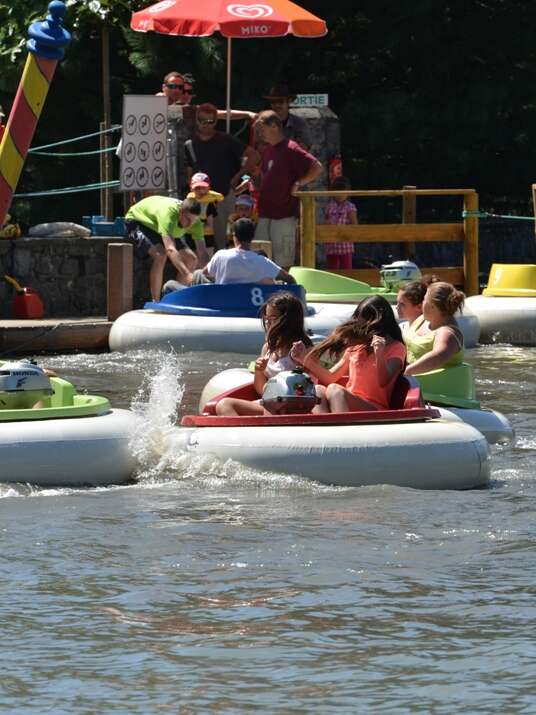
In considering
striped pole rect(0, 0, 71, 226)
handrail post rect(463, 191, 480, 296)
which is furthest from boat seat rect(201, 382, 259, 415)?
handrail post rect(463, 191, 480, 296)

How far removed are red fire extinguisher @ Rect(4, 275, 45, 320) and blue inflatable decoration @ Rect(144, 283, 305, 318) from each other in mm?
1679

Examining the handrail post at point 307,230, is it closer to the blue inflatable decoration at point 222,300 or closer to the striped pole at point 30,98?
the blue inflatable decoration at point 222,300

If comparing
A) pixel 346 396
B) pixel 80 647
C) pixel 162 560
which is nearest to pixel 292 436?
pixel 346 396

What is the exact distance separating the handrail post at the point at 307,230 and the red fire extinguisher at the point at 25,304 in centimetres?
293

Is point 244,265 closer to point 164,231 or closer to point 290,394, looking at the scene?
point 164,231

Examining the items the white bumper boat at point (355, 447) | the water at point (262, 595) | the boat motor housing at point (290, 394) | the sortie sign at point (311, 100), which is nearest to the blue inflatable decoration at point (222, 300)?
the sortie sign at point (311, 100)

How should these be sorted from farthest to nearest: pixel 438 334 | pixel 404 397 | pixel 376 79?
pixel 376 79 < pixel 438 334 < pixel 404 397

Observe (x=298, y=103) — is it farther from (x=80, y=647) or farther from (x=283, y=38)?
(x=80, y=647)

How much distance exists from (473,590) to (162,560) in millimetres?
1404

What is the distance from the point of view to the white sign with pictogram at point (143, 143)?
17781mm

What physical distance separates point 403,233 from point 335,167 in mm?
1061

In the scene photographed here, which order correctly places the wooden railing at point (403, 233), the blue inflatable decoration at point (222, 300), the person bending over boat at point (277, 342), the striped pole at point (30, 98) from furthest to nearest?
1. the wooden railing at point (403, 233)
2. the blue inflatable decoration at point (222, 300)
3. the person bending over boat at point (277, 342)
4. the striped pole at point (30, 98)

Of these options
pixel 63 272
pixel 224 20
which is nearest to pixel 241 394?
pixel 63 272

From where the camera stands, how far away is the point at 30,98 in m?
7.53
